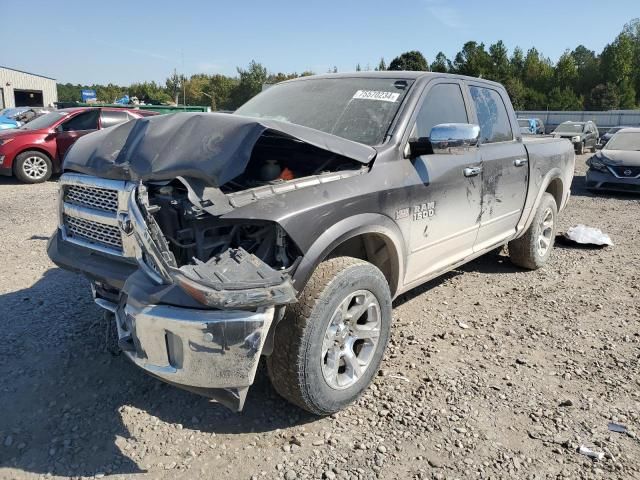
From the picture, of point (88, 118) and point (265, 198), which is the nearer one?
point (265, 198)

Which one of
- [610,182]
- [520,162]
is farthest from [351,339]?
[610,182]

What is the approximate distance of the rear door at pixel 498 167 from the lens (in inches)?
164

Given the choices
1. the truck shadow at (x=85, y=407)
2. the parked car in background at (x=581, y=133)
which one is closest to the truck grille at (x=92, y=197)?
the truck shadow at (x=85, y=407)

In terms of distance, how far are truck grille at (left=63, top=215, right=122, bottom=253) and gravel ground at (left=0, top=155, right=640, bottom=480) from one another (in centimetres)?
85

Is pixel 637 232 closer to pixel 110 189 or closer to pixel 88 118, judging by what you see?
pixel 110 189

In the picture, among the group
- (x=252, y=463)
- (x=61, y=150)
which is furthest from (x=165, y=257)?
(x=61, y=150)

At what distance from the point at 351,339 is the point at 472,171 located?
5.82 feet

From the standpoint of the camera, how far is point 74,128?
38.1ft

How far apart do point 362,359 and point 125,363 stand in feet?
5.16

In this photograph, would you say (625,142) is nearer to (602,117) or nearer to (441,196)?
(441,196)

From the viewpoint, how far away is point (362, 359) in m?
2.95

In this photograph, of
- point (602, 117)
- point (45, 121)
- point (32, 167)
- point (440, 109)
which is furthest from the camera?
point (602, 117)

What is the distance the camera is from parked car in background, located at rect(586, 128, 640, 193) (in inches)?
428

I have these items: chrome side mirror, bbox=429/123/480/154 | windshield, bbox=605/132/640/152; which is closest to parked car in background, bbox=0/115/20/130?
chrome side mirror, bbox=429/123/480/154
